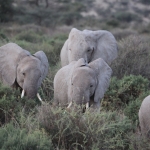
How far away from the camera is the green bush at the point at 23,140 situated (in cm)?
458

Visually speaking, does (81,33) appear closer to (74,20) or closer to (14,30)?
(14,30)

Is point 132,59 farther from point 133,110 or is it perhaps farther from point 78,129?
point 78,129

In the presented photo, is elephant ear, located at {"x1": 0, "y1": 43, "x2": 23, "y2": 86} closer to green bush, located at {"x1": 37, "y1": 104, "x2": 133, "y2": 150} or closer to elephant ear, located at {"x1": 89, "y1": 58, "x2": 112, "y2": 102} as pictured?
→ elephant ear, located at {"x1": 89, "y1": 58, "x2": 112, "y2": 102}

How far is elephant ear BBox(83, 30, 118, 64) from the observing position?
8.21 meters

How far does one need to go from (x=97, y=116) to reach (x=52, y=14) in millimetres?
24135

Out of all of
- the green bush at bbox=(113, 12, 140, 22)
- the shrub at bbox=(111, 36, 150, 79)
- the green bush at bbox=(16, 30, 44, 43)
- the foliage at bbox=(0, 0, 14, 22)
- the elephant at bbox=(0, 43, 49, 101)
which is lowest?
the green bush at bbox=(113, 12, 140, 22)

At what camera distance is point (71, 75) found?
6188 millimetres

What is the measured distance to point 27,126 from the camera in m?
5.16

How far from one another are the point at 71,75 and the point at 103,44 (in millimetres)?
2478

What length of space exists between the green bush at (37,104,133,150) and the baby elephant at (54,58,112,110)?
0.44 m

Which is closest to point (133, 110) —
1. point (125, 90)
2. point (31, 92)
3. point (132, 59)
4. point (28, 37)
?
point (125, 90)

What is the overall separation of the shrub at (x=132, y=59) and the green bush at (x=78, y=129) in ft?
13.7

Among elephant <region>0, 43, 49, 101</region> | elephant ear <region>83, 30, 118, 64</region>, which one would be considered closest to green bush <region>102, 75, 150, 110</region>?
elephant ear <region>83, 30, 118, 64</region>

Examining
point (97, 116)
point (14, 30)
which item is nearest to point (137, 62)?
point (97, 116)
